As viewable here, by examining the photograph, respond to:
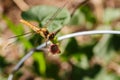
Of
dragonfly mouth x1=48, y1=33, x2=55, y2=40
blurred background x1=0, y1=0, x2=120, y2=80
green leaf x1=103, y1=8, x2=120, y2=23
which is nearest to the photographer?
dragonfly mouth x1=48, y1=33, x2=55, y2=40

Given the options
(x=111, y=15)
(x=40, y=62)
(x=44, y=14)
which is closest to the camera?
(x=44, y=14)

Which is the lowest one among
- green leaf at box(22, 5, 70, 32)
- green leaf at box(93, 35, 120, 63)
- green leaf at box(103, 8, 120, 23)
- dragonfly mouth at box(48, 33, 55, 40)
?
green leaf at box(93, 35, 120, 63)

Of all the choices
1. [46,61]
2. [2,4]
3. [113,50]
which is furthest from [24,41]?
[2,4]

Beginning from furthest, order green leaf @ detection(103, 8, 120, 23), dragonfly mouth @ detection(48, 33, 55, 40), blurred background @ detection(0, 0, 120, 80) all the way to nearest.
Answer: green leaf @ detection(103, 8, 120, 23) < blurred background @ detection(0, 0, 120, 80) < dragonfly mouth @ detection(48, 33, 55, 40)

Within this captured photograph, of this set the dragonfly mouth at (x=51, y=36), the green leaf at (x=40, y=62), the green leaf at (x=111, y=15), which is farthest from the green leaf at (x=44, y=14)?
the green leaf at (x=111, y=15)

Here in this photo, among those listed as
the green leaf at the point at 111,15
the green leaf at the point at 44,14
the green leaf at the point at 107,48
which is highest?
the green leaf at the point at 44,14

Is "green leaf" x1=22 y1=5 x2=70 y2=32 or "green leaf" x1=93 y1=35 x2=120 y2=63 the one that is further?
"green leaf" x1=93 y1=35 x2=120 y2=63

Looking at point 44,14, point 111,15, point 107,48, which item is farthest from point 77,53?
point 44,14

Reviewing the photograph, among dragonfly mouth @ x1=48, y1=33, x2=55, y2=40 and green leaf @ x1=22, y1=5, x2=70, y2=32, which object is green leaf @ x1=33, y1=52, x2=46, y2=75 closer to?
green leaf @ x1=22, y1=5, x2=70, y2=32

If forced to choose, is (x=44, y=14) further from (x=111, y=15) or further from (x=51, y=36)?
(x=111, y=15)

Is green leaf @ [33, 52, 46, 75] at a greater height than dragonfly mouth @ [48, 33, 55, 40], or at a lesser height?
lesser

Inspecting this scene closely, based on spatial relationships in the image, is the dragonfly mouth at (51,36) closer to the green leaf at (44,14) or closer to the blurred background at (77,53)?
the green leaf at (44,14)

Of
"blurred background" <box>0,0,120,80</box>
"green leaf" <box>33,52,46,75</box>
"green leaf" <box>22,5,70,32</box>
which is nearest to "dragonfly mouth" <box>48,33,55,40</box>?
"green leaf" <box>22,5,70,32</box>
